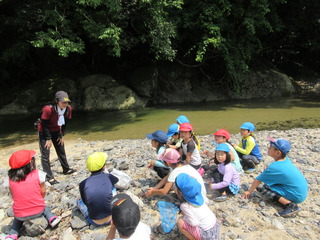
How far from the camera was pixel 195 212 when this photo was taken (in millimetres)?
2619

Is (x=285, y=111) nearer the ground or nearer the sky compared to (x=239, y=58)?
nearer the ground

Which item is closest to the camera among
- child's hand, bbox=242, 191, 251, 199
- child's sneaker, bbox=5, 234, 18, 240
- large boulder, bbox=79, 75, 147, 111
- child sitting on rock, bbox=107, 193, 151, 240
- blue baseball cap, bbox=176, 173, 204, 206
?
child sitting on rock, bbox=107, 193, 151, 240

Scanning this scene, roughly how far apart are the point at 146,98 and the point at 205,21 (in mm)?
6286

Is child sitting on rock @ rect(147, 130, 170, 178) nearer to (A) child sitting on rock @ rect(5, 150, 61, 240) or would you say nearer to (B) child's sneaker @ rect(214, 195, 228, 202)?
(B) child's sneaker @ rect(214, 195, 228, 202)

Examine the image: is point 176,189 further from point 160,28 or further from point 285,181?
point 160,28

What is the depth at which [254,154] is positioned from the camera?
4.93 m

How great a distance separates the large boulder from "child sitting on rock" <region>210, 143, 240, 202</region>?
11093 millimetres

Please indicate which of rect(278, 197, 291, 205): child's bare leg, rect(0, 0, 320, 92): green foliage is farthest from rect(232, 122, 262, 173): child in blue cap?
rect(0, 0, 320, 92): green foliage

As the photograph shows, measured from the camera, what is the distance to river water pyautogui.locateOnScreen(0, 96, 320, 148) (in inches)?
376

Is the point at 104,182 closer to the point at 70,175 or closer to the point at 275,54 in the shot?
the point at 70,175

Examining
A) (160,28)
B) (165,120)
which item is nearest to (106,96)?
(165,120)

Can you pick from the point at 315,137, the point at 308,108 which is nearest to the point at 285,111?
the point at 308,108

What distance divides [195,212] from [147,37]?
11012mm

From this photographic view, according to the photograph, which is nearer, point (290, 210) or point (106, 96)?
point (290, 210)
